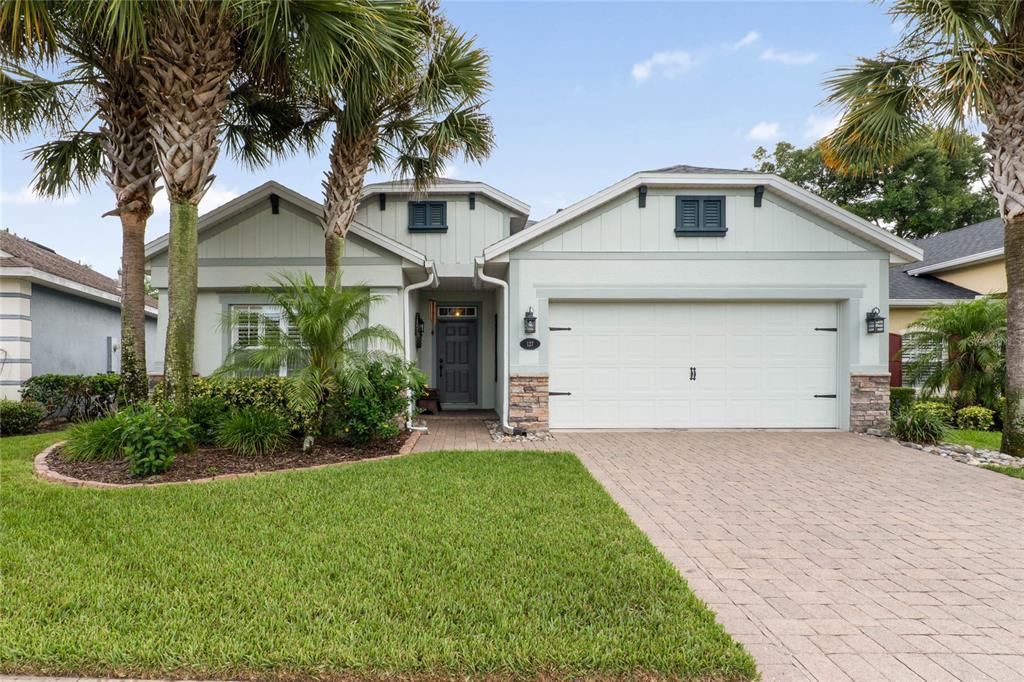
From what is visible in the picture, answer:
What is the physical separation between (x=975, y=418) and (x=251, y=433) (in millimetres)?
12266

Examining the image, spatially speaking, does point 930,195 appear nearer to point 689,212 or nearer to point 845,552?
point 689,212

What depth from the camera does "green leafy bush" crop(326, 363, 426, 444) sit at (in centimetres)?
696

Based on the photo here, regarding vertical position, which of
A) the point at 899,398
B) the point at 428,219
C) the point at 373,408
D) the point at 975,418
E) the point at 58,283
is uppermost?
the point at 428,219

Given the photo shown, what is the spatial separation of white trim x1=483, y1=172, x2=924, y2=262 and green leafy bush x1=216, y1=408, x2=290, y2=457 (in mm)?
4305

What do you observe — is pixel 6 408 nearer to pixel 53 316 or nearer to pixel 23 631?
pixel 53 316

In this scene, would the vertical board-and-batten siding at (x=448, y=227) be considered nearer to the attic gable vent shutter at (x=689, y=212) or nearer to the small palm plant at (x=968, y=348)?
the attic gable vent shutter at (x=689, y=212)

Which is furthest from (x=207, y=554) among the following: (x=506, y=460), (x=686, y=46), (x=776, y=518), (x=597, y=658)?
(x=686, y=46)

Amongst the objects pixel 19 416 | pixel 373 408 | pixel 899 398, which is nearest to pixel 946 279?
pixel 899 398

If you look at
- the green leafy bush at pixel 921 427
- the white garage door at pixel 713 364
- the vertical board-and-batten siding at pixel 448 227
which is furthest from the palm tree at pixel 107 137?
the green leafy bush at pixel 921 427

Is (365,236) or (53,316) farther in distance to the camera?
(53,316)

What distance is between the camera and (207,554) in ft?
11.6

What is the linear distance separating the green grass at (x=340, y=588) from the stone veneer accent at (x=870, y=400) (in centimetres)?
639

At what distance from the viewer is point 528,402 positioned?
853cm

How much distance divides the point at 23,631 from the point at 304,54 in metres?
6.22
